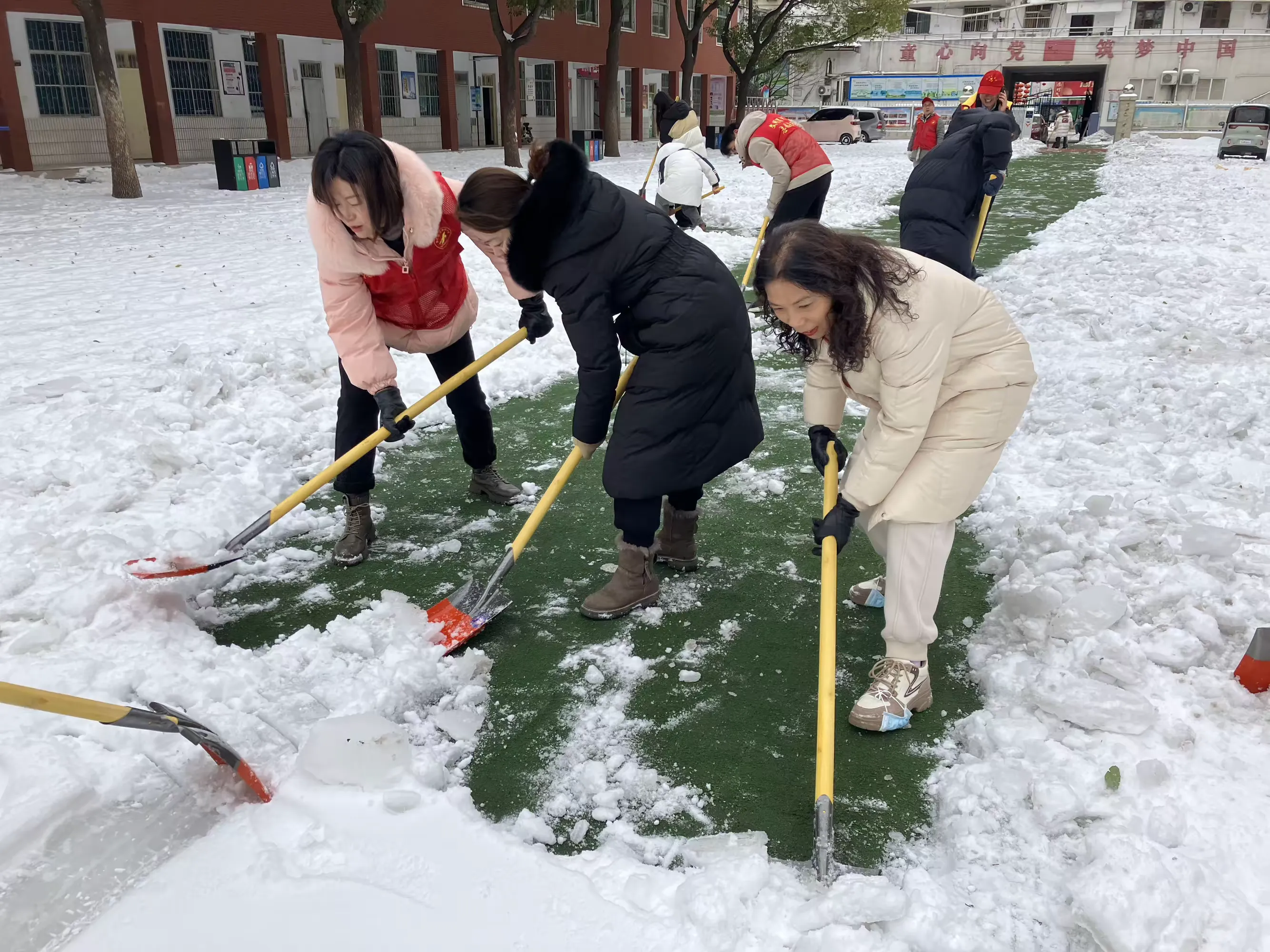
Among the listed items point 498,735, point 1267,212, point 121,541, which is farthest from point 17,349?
point 1267,212

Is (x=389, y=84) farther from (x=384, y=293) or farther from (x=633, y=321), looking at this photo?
(x=633, y=321)

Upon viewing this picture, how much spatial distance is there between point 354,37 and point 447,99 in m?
8.54

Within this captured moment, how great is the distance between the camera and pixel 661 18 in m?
34.1

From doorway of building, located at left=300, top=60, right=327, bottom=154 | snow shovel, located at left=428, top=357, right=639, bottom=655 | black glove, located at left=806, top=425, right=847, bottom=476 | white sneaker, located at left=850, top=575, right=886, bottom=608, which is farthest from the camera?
doorway of building, located at left=300, top=60, right=327, bottom=154

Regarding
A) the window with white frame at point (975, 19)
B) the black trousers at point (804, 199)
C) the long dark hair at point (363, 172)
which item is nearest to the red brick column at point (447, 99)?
the black trousers at point (804, 199)

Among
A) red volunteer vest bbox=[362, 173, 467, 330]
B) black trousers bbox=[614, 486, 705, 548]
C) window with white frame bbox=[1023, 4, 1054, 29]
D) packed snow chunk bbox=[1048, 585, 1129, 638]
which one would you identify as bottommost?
packed snow chunk bbox=[1048, 585, 1129, 638]

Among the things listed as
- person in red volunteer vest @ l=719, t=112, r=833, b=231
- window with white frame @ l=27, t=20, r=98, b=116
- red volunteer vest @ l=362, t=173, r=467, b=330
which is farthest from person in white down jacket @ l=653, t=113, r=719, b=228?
window with white frame @ l=27, t=20, r=98, b=116

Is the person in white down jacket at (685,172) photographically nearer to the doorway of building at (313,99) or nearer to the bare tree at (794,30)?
the doorway of building at (313,99)

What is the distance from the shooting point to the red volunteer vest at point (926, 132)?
1639 centimetres

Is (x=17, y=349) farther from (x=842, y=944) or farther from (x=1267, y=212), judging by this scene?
(x=1267, y=212)

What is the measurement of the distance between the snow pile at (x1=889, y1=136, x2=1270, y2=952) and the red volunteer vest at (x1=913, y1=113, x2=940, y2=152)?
40.9ft

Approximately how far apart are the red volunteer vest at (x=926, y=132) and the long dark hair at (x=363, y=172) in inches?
618

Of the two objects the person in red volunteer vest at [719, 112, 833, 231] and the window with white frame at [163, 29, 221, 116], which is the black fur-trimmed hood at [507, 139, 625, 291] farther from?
the window with white frame at [163, 29, 221, 116]

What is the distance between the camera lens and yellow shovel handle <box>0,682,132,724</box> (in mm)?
1614
